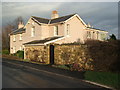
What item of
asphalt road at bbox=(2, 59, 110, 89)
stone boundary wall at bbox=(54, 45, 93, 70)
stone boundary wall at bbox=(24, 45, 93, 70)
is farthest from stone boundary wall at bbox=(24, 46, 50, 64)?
asphalt road at bbox=(2, 59, 110, 89)

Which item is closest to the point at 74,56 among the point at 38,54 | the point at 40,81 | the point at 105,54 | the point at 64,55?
the point at 64,55

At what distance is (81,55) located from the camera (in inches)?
542

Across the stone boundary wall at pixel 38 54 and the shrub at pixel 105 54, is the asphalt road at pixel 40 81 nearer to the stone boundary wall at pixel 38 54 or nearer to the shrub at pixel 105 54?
the shrub at pixel 105 54

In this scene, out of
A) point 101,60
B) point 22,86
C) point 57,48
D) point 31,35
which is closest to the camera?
point 22,86

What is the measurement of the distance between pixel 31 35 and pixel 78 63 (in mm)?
15119

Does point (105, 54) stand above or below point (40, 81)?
above

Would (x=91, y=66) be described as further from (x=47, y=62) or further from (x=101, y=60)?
(x=47, y=62)

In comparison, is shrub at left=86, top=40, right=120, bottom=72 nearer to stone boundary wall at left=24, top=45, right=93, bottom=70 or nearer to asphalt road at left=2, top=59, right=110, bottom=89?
stone boundary wall at left=24, top=45, right=93, bottom=70

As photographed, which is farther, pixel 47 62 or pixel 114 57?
→ pixel 47 62

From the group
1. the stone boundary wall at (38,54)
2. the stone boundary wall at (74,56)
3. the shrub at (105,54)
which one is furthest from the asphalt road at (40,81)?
the stone boundary wall at (38,54)

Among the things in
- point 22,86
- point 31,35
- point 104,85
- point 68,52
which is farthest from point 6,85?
point 31,35

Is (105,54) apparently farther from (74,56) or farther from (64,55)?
(64,55)

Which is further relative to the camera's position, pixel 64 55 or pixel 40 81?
pixel 64 55

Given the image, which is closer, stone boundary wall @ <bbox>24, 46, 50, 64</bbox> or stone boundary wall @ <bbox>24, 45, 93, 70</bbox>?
stone boundary wall @ <bbox>24, 45, 93, 70</bbox>
